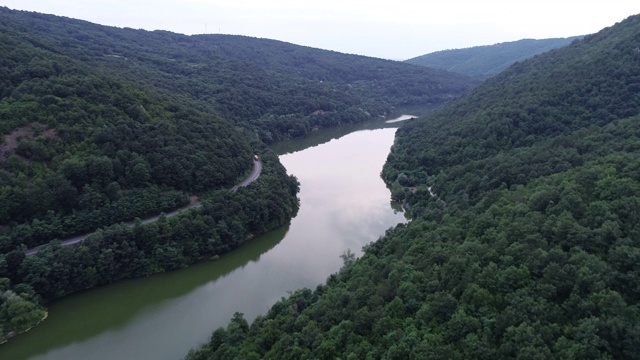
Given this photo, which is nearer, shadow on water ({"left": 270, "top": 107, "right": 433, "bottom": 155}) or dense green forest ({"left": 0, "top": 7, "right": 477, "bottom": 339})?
dense green forest ({"left": 0, "top": 7, "right": 477, "bottom": 339})

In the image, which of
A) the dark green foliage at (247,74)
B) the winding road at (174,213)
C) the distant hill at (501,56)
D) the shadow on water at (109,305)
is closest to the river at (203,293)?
the shadow on water at (109,305)

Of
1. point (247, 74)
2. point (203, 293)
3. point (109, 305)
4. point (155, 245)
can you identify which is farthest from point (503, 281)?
point (247, 74)

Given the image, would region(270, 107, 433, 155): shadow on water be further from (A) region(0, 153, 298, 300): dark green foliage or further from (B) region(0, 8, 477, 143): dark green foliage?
(A) region(0, 153, 298, 300): dark green foliage

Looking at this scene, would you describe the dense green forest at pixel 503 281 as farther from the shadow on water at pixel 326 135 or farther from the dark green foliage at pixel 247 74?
the shadow on water at pixel 326 135

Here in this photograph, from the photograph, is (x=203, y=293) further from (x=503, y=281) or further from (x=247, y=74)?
(x=247, y=74)

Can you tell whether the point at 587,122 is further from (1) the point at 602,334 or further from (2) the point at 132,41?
(2) the point at 132,41

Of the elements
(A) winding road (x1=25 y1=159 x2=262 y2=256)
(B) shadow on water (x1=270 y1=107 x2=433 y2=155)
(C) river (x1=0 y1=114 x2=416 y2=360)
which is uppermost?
(A) winding road (x1=25 y1=159 x2=262 y2=256)

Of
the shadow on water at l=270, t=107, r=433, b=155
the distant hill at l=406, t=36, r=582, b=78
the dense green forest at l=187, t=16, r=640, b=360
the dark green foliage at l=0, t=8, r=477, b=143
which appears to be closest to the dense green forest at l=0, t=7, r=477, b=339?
Result: the dark green foliage at l=0, t=8, r=477, b=143
